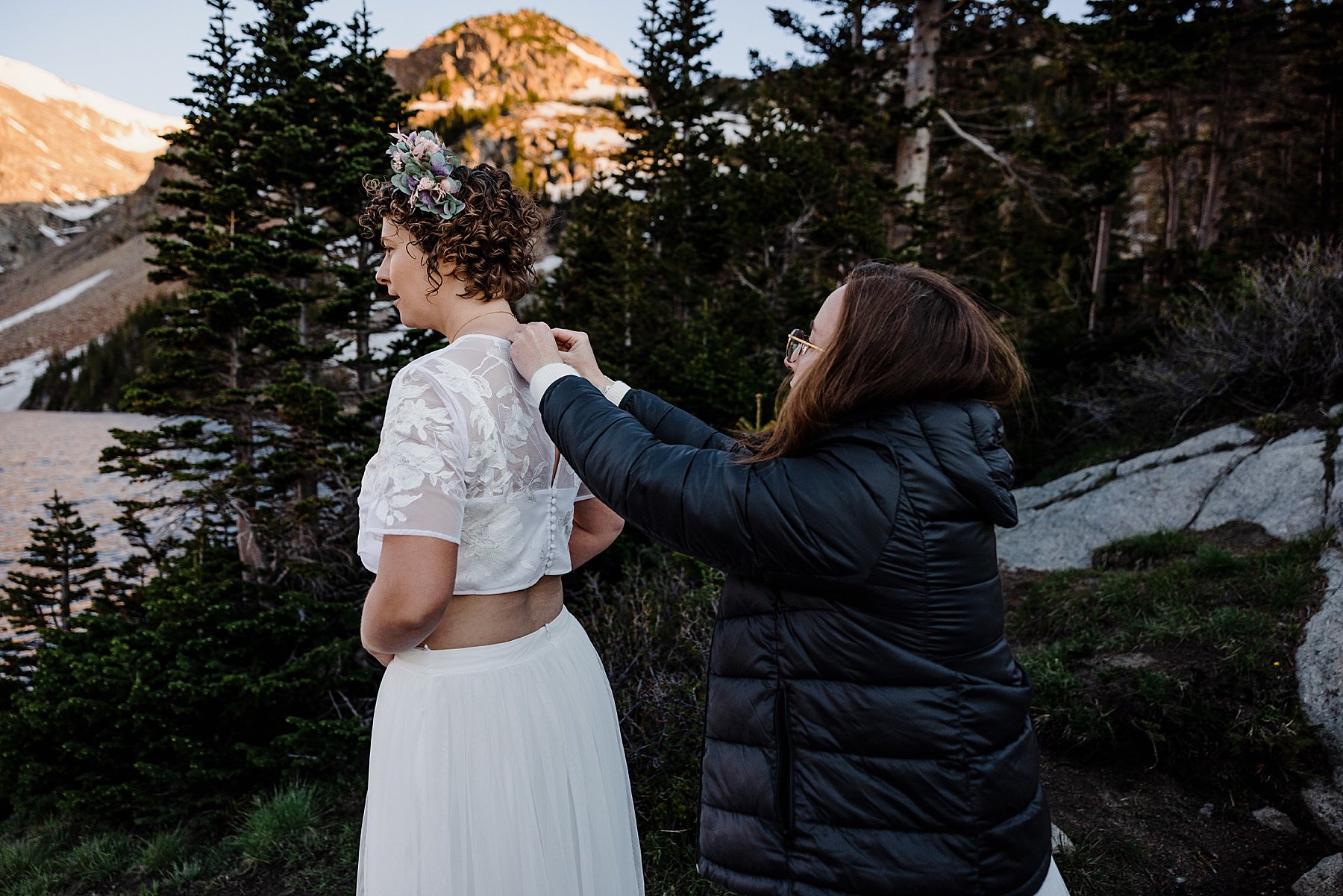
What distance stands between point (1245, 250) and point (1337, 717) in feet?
44.6

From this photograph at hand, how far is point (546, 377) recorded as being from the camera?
168cm

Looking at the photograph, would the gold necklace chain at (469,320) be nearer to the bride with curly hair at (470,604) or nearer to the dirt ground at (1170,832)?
the bride with curly hair at (470,604)

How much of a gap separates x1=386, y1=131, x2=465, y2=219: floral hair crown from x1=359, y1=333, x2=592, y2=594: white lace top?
35cm

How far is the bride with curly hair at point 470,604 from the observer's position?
5.41 feet

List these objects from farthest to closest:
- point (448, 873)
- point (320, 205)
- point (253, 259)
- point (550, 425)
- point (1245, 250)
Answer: point (1245, 250) < point (320, 205) < point (253, 259) < point (448, 873) < point (550, 425)

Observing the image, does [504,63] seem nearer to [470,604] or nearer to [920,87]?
[920,87]

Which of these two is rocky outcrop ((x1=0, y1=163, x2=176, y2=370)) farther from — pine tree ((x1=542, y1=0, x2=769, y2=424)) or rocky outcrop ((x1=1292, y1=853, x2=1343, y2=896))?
rocky outcrop ((x1=1292, y1=853, x2=1343, y2=896))

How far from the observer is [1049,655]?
4324 millimetres

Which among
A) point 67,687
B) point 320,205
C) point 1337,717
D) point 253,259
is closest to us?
point 1337,717

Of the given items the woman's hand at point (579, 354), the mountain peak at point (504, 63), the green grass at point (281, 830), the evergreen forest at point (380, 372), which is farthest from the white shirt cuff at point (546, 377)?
the mountain peak at point (504, 63)

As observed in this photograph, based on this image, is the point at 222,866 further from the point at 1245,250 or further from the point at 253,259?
the point at 1245,250

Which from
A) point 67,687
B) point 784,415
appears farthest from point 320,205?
point 784,415

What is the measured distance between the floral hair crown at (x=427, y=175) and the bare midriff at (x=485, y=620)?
100cm

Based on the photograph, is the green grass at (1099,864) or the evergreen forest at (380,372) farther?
the evergreen forest at (380,372)
